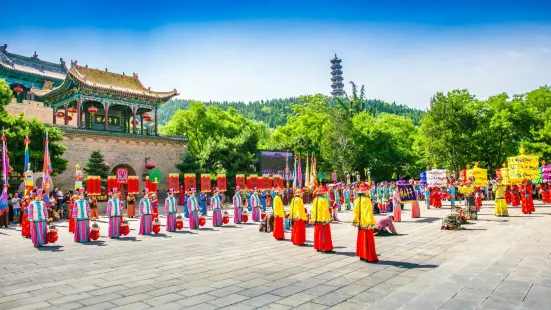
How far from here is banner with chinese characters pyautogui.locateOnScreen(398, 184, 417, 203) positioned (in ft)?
50.4

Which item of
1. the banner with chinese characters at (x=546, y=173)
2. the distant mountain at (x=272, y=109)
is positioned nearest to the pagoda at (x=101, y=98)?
the banner with chinese characters at (x=546, y=173)

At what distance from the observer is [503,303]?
4.75 meters

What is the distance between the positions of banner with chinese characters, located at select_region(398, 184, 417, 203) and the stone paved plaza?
4.64 meters

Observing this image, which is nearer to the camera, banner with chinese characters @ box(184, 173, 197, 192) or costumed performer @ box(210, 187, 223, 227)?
costumed performer @ box(210, 187, 223, 227)

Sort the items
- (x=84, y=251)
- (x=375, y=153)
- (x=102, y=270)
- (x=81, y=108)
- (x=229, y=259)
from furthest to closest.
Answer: (x=375, y=153), (x=81, y=108), (x=84, y=251), (x=229, y=259), (x=102, y=270)

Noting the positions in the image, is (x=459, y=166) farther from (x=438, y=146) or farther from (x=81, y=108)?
(x=81, y=108)

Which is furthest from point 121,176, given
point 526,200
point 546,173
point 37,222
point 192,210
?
point 546,173

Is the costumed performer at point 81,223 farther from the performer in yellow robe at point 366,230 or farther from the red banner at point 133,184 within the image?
the red banner at point 133,184

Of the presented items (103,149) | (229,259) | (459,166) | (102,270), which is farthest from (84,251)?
(459,166)

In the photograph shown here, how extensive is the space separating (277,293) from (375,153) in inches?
1216

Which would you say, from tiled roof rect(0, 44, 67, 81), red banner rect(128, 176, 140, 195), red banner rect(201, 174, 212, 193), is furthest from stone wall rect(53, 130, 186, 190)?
tiled roof rect(0, 44, 67, 81)

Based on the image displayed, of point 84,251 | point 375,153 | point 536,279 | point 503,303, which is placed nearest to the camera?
point 503,303

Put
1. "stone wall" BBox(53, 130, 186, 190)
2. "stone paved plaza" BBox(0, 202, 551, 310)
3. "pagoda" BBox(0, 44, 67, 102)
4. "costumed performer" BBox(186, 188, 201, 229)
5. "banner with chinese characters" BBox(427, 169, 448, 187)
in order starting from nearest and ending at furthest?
"stone paved plaza" BBox(0, 202, 551, 310) → "costumed performer" BBox(186, 188, 201, 229) → "banner with chinese characters" BBox(427, 169, 448, 187) → "stone wall" BBox(53, 130, 186, 190) → "pagoda" BBox(0, 44, 67, 102)

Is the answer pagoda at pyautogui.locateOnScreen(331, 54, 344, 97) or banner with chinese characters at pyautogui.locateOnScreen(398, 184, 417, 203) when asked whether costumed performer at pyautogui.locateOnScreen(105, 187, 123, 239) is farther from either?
pagoda at pyautogui.locateOnScreen(331, 54, 344, 97)
